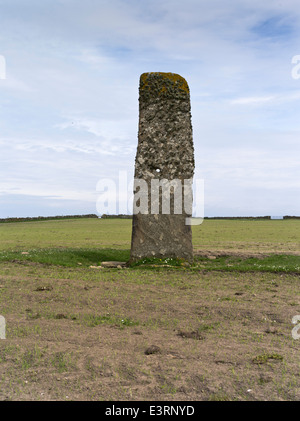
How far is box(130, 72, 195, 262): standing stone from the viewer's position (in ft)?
47.7

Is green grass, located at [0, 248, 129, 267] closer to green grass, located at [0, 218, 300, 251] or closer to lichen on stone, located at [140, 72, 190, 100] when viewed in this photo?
green grass, located at [0, 218, 300, 251]

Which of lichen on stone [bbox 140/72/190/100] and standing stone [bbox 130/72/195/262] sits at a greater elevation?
lichen on stone [bbox 140/72/190/100]

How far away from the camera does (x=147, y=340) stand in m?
6.04

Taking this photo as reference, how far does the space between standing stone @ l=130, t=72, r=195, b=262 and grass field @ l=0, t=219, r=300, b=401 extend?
2623 mm

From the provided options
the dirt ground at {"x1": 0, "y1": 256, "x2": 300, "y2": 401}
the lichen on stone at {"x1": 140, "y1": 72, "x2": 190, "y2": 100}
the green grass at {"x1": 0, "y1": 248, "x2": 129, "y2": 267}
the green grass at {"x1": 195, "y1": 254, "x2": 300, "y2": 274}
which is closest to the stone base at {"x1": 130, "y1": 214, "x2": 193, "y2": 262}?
the green grass at {"x1": 195, "y1": 254, "x2": 300, "y2": 274}

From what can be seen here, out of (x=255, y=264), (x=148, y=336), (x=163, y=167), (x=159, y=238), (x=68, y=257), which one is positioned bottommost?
(x=148, y=336)

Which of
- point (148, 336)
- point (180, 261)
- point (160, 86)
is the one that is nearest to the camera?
point (148, 336)

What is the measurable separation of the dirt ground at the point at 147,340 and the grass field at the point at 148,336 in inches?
0.6

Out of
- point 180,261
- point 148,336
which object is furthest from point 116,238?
point 148,336

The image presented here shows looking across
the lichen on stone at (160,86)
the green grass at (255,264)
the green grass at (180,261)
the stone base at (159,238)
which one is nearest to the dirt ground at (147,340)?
the green grass at (255,264)

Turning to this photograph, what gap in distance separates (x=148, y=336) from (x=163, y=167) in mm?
9167

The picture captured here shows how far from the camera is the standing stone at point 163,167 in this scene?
14.5 m

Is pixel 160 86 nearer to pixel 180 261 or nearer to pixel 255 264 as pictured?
pixel 180 261
